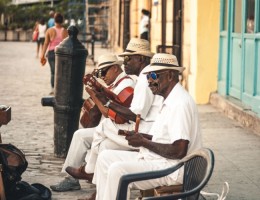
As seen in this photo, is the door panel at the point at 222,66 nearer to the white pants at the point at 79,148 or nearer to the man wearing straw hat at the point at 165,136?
the white pants at the point at 79,148

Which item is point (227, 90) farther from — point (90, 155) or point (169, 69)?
point (169, 69)

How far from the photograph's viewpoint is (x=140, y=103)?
21.2ft

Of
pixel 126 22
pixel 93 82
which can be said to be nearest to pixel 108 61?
pixel 93 82

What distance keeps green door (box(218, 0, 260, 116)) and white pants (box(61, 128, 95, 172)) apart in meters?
3.71

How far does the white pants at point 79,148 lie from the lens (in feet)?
24.1

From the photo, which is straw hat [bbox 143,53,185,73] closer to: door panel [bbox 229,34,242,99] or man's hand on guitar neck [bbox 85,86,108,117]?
man's hand on guitar neck [bbox 85,86,108,117]

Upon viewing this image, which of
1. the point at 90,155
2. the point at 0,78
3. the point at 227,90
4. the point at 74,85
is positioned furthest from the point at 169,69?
the point at 0,78

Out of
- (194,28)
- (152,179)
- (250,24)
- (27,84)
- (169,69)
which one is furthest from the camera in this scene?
(27,84)

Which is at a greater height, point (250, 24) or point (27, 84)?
point (250, 24)

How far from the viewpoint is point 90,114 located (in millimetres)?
7551

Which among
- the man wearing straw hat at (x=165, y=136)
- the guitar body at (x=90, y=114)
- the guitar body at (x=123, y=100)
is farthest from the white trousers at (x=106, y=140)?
the man wearing straw hat at (x=165, y=136)

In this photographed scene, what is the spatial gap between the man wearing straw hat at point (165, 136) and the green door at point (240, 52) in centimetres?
500

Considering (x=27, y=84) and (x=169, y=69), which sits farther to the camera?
(x=27, y=84)

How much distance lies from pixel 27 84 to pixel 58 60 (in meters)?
10.2
